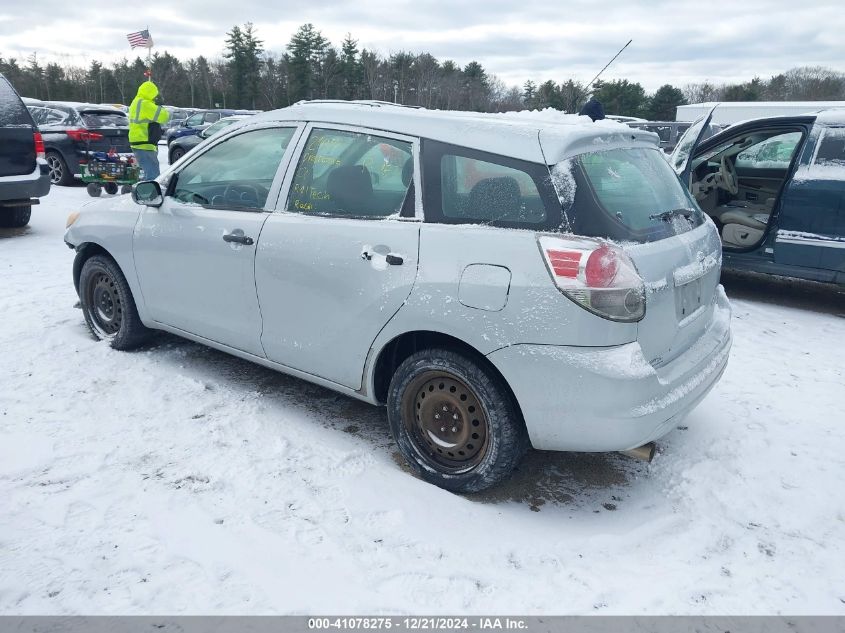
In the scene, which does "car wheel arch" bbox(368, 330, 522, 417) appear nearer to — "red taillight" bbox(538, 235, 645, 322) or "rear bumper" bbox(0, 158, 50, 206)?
"red taillight" bbox(538, 235, 645, 322)

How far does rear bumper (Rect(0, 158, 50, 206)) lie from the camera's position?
816 centimetres

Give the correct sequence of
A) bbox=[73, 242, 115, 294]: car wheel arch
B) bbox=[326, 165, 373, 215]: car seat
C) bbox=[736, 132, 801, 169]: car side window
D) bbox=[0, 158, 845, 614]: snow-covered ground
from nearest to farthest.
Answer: bbox=[0, 158, 845, 614]: snow-covered ground, bbox=[326, 165, 373, 215]: car seat, bbox=[73, 242, 115, 294]: car wheel arch, bbox=[736, 132, 801, 169]: car side window

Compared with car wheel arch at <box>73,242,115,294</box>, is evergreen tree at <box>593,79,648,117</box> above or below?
above

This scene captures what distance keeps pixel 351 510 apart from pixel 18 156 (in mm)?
7799

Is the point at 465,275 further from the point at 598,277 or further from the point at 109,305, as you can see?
the point at 109,305

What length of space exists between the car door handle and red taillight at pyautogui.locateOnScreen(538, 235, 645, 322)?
1.79m

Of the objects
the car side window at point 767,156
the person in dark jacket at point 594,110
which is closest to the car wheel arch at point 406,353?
the person in dark jacket at point 594,110

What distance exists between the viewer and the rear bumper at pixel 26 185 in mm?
8156

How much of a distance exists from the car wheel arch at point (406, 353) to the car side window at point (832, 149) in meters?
5.19

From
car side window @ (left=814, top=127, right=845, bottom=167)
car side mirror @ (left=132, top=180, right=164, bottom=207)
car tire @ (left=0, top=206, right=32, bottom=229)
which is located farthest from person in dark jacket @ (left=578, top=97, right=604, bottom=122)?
car tire @ (left=0, top=206, right=32, bottom=229)

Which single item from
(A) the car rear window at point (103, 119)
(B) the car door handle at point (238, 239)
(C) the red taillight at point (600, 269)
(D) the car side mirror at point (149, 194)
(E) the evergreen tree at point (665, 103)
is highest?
(E) the evergreen tree at point (665, 103)

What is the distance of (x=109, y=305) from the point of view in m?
4.75

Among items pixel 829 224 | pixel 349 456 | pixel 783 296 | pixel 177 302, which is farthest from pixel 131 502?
pixel 783 296
